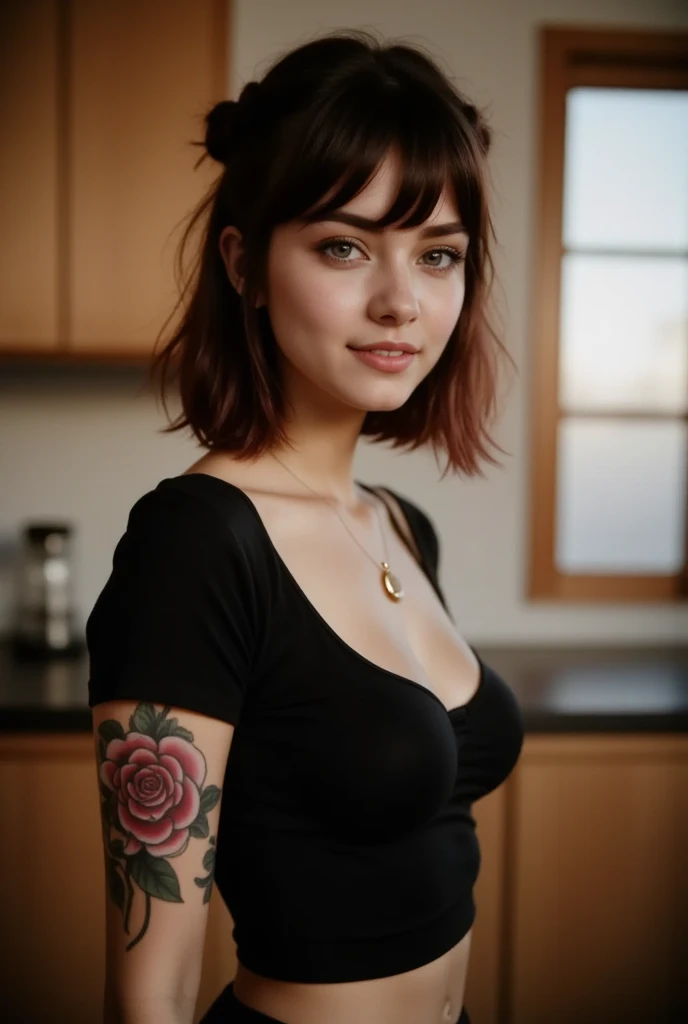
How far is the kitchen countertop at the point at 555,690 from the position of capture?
1.80m

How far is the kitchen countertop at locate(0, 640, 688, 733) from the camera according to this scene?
1801 mm

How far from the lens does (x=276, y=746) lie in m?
0.86

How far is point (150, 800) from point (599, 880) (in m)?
1.39

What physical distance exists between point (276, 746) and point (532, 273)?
72.7 inches

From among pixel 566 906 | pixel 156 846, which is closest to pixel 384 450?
pixel 566 906

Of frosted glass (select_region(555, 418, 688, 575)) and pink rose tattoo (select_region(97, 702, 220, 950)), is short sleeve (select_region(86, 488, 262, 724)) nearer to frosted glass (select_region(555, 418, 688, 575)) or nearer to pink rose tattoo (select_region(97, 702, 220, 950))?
pink rose tattoo (select_region(97, 702, 220, 950))

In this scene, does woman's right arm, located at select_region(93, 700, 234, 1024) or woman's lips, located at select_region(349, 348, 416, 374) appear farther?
woman's lips, located at select_region(349, 348, 416, 374)

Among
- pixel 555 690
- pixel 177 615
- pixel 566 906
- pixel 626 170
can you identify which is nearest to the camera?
pixel 177 615

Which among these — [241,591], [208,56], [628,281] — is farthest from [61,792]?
[628,281]

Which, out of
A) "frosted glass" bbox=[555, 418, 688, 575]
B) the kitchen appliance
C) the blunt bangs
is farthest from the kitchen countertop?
the blunt bangs

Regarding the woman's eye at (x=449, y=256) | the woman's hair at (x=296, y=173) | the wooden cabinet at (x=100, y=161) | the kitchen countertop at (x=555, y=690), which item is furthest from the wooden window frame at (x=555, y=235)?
the woman's eye at (x=449, y=256)

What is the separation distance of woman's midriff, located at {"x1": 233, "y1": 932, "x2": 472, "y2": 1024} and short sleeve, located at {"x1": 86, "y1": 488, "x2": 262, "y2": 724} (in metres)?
0.29

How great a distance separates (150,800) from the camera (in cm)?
80

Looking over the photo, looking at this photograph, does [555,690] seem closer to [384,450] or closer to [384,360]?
[384,450]
